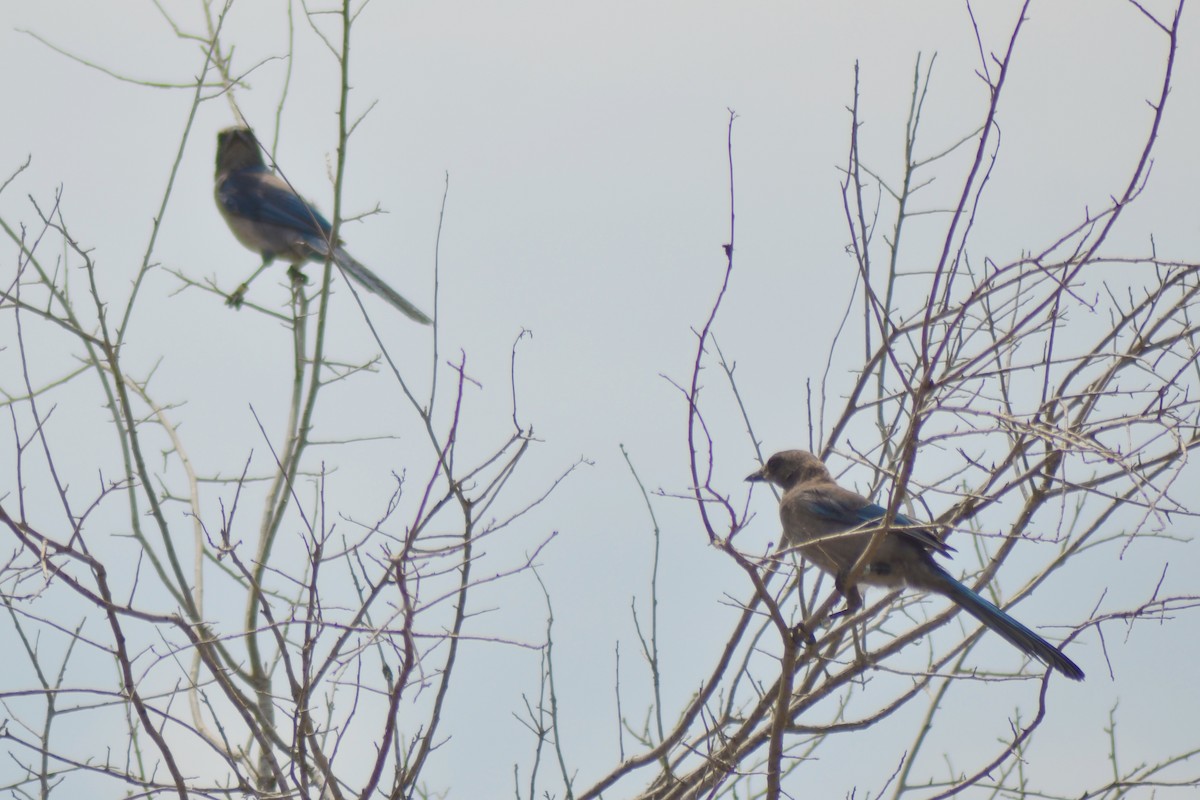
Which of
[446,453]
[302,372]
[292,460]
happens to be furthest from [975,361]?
[302,372]

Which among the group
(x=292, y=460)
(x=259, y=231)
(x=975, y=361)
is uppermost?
(x=259, y=231)

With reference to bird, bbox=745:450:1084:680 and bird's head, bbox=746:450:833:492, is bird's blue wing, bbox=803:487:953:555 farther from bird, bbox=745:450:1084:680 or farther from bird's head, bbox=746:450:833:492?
bird's head, bbox=746:450:833:492

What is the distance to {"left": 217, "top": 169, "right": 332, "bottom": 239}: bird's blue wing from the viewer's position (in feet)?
27.7

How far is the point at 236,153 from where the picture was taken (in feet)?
31.2

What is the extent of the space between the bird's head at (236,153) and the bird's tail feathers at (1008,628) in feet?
21.2

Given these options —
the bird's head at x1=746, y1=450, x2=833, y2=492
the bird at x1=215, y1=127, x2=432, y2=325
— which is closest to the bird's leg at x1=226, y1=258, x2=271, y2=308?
the bird at x1=215, y1=127, x2=432, y2=325

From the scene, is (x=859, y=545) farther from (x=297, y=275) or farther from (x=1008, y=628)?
(x=297, y=275)

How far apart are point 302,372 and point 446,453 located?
8.34 feet

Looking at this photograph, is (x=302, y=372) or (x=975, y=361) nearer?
(x=975, y=361)

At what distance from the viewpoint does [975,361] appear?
11.0 ft

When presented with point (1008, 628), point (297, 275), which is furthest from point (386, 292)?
point (1008, 628)

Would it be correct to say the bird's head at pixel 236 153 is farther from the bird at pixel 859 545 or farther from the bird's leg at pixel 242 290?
the bird at pixel 859 545

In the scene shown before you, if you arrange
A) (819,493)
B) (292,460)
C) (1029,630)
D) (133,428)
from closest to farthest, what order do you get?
(133,428), (1029,630), (292,460), (819,493)

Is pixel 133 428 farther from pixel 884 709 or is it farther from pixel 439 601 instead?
pixel 884 709
